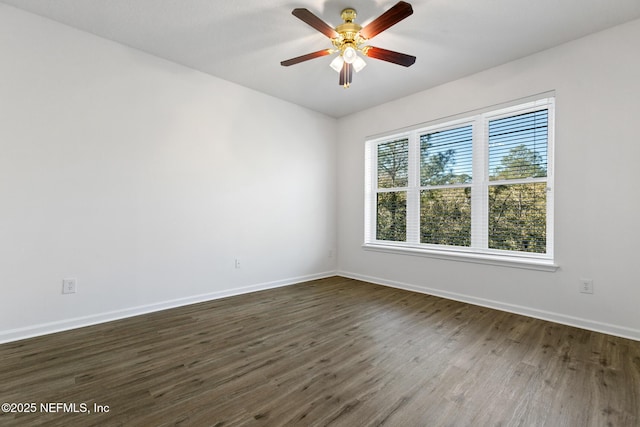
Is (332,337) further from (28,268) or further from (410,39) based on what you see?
(410,39)

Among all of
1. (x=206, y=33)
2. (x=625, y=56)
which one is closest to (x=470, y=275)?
(x=625, y=56)

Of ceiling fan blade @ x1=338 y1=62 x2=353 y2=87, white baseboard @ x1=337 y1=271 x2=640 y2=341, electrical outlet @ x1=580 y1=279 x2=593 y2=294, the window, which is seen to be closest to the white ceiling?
ceiling fan blade @ x1=338 y1=62 x2=353 y2=87

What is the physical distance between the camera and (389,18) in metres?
2.13

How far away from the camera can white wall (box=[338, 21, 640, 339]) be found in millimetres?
2535

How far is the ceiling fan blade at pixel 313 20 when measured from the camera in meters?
2.04

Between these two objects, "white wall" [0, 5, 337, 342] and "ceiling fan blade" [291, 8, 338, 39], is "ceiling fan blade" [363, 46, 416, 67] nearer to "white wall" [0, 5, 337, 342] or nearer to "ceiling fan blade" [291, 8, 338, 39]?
"ceiling fan blade" [291, 8, 338, 39]

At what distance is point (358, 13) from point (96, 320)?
3.66 m

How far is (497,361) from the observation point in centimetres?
209

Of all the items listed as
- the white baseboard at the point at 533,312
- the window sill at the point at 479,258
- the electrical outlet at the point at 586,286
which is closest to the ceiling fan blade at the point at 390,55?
the window sill at the point at 479,258

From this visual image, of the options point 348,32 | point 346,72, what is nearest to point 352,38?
point 348,32

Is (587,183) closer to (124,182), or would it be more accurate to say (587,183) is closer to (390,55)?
(390,55)

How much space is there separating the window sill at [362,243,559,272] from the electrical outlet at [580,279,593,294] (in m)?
0.23

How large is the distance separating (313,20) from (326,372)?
97.9 inches

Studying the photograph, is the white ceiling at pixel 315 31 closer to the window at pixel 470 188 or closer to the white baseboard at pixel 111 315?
the window at pixel 470 188
